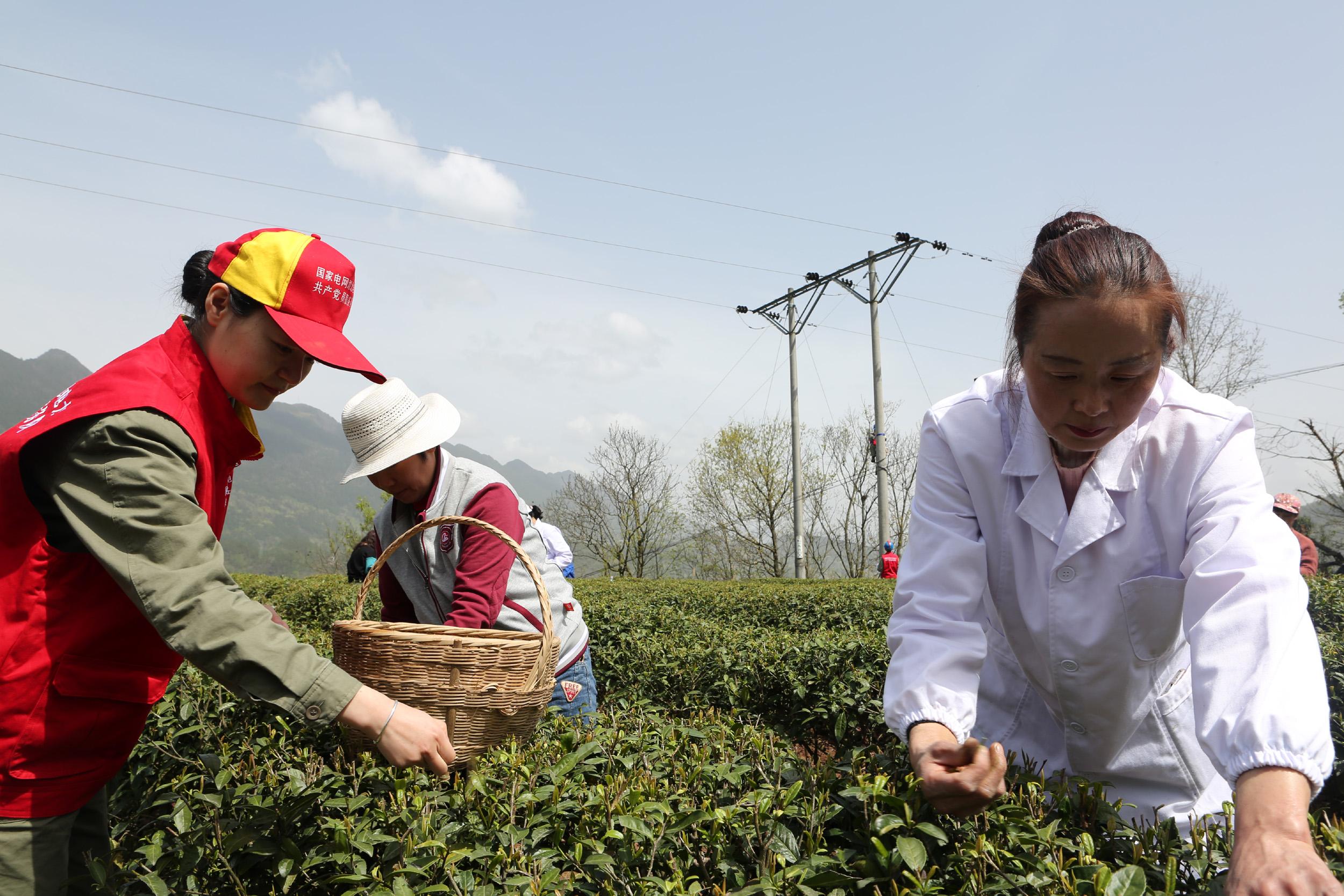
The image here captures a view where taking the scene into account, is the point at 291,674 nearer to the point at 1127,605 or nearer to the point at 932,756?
the point at 932,756

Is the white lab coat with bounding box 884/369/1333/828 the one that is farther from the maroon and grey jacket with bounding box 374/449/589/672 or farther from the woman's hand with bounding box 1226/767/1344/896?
the maroon and grey jacket with bounding box 374/449/589/672

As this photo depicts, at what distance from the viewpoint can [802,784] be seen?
4.96 feet

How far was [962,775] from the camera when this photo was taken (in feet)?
4.02

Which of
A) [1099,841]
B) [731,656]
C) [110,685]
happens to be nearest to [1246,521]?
[1099,841]

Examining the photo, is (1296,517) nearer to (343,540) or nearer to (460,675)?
(460,675)

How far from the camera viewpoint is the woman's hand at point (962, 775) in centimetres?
122

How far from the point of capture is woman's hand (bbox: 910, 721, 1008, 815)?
4.00 ft

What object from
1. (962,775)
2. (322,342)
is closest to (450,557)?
(322,342)

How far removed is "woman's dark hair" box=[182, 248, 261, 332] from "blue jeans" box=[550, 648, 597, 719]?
5.07ft

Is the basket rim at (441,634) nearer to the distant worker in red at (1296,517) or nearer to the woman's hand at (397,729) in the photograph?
the woman's hand at (397,729)

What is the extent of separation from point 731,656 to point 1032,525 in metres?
3.34

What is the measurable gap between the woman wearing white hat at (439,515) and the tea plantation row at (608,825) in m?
0.42

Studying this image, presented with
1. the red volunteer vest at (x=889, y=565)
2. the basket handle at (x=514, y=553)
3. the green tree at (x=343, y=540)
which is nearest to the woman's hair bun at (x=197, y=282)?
the basket handle at (x=514, y=553)

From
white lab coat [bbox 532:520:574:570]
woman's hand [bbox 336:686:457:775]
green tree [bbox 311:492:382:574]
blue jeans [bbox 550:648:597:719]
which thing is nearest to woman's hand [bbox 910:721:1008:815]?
woman's hand [bbox 336:686:457:775]
